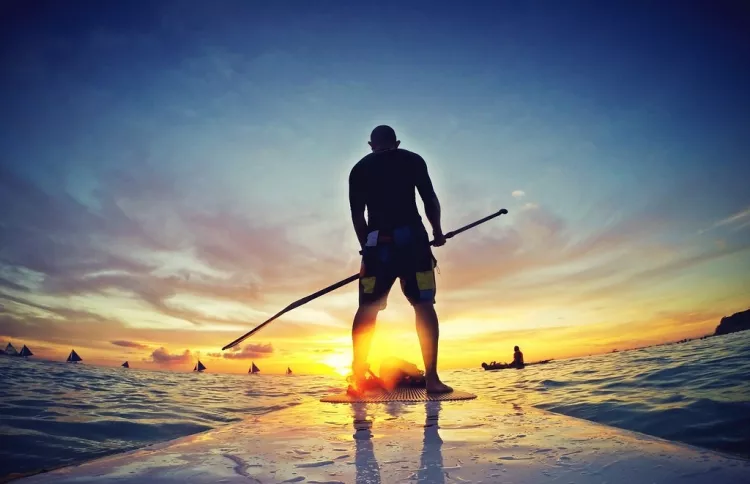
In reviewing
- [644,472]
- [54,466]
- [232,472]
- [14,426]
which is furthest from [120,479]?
[14,426]

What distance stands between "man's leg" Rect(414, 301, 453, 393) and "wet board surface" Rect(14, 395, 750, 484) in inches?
78.7

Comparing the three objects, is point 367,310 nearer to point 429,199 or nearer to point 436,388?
point 436,388

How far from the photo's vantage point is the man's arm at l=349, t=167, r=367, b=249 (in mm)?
4684

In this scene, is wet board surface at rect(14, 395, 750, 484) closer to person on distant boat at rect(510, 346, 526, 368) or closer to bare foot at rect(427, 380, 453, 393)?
bare foot at rect(427, 380, 453, 393)

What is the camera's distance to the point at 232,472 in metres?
1.31

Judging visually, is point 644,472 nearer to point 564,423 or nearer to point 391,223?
point 564,423

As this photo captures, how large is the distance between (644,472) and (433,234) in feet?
12.1

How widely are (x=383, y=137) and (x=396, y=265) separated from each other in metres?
1.61

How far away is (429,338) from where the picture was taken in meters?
4.21

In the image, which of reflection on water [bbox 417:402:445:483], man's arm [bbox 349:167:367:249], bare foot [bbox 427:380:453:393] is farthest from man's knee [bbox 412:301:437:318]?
reflection on water [bbox 417:402:445:483]

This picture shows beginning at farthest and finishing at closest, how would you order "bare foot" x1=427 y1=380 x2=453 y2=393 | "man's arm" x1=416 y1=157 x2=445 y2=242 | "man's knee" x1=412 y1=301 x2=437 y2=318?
"man's arm" x1=416 y1=157 x2=445 y2=242
"man's knee" x1=412 y1=301 x2=437 y2=318
"bare foot" x1=427 y1=380 x2=453 y2=393

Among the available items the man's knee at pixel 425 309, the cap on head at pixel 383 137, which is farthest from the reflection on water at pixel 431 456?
the cap on head at pixel 383 137

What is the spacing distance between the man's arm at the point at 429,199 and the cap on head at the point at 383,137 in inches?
16.8

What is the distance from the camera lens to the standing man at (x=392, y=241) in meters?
4.27
